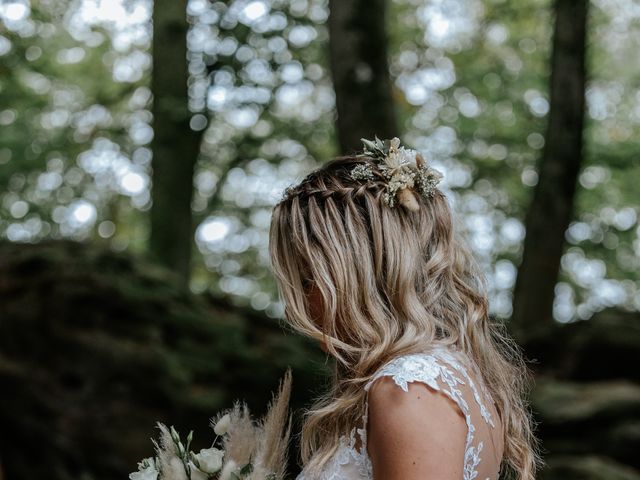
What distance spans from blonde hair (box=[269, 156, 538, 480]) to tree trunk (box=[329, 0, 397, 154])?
16.1 feet

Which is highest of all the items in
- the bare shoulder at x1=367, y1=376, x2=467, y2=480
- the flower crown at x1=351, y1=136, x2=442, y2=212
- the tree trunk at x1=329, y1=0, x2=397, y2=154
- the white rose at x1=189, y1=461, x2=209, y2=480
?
the tree trunk at x1=329, y1=0, x2=397, y2=154

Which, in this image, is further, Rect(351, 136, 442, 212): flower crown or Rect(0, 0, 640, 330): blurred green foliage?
Rect(0, 0, 640, 330): blurred green foliage

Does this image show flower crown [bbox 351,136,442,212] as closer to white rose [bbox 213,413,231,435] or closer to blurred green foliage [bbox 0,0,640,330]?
white rose [bbox 213,413,231,435]

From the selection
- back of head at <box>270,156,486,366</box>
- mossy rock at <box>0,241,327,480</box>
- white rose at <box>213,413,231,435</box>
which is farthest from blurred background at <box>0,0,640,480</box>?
white rose at <box>213,413,231,435</box>

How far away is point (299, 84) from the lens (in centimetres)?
1145

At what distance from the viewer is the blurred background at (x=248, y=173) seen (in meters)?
7.91

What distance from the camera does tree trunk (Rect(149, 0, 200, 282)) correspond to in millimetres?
9914

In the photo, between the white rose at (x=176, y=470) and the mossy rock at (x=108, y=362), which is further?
the mossy rock at (x=108, y=362)

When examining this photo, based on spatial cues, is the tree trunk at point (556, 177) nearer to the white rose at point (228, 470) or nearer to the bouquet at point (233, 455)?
the bouquet at point (233, 455)

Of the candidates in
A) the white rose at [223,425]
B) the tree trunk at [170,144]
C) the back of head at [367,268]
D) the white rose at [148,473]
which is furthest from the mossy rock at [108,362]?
the back of head at [367,268]

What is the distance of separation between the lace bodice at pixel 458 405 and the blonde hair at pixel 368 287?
0.04 metres

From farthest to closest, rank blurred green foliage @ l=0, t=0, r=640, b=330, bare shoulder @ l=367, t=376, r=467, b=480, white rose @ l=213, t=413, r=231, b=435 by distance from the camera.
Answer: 1. blurred green foliage @ l=0, t=0, r=640, b=330
2. white rose @ l=213, t=413, r=231, b=435
3. bare shoulder @ l=367, t=376, r=467, b=480

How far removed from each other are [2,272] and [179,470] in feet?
21.1

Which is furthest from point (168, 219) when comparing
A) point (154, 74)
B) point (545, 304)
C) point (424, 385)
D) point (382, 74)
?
point (424, 385)
